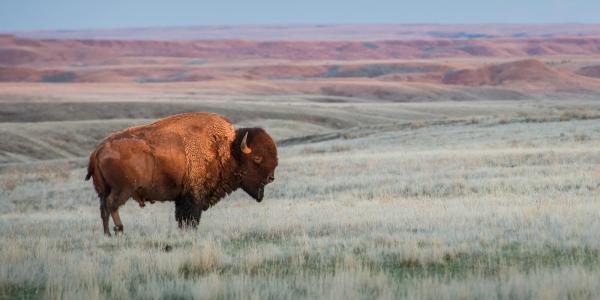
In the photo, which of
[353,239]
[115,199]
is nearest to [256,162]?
[115,199]

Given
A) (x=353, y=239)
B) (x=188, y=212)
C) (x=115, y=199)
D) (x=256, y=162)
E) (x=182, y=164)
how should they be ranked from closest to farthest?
1. (x=353, y=239)
2. (x=115, y=199)
3. (x=182, y=164)
4. (x=188, y=212)
5. (x=256, y=162)

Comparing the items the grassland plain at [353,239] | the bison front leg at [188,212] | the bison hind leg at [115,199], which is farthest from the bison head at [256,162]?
the bison hind leg at [115,199]

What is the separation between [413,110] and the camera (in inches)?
3093

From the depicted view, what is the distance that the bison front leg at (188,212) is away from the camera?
1191 centimetres

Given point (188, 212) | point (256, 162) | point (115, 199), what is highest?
point (256, 162)

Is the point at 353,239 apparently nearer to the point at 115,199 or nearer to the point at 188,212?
the point at 188,212

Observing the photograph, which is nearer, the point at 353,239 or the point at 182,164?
the point at 353,239

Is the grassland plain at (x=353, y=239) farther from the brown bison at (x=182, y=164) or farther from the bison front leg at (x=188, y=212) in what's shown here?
the brown bison at (x=182, y=164)

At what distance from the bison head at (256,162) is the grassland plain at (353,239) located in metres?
0.63

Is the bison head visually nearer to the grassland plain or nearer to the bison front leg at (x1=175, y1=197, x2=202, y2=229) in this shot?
the grassland plain

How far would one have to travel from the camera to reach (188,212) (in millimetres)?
11945

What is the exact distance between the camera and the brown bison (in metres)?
11.4

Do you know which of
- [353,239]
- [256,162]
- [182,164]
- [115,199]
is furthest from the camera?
[256,162]

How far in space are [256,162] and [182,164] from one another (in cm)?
101
